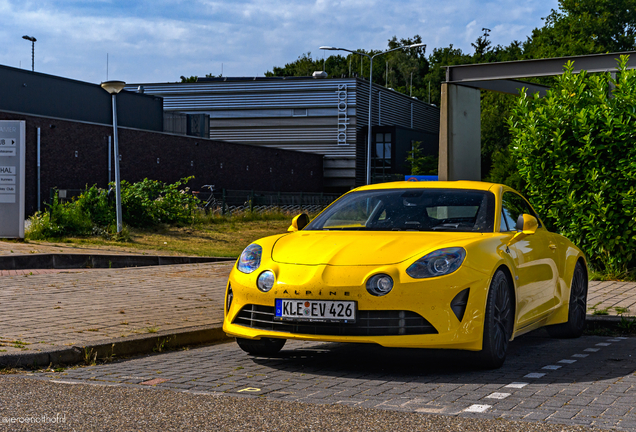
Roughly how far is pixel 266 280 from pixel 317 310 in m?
0.49

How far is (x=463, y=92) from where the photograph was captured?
1636cm

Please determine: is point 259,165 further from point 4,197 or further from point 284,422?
point 284,422

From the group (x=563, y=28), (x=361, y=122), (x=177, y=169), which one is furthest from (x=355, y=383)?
(x=563, y=28)

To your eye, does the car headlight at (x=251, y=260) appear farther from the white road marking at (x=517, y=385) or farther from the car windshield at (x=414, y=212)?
the white road marking at (x=517, y=385)

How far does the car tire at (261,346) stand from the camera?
6.00 meters

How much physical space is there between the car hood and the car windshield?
0.87 ft

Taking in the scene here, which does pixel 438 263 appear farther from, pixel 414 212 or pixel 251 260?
pixel 251 260

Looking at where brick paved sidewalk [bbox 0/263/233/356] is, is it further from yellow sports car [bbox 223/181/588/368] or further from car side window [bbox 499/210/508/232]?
car side window [bbox 499/210/508/232]

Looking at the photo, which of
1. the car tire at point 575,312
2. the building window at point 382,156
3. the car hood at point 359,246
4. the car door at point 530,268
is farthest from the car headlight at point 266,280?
the building window at point 382,156

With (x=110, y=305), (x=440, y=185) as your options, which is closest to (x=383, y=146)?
(x=110, y=305)

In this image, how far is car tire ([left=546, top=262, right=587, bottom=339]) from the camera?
743cm

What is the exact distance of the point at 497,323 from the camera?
18.6 feet

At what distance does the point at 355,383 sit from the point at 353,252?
3.13 feet

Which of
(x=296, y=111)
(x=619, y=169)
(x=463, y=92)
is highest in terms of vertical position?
(x=296, y=111)
